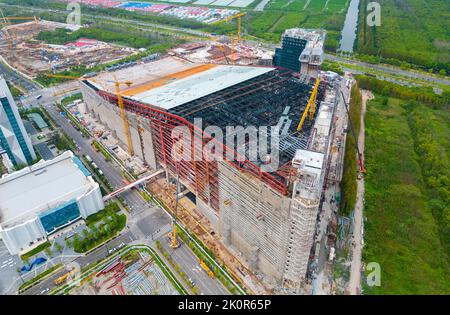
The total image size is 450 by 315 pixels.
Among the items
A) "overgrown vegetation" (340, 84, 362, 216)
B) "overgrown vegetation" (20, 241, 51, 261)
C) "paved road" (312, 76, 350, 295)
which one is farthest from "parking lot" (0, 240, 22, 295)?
"overgrown vegetation" (340, 84, 362, 216)

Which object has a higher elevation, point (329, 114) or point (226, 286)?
point (329, 114)

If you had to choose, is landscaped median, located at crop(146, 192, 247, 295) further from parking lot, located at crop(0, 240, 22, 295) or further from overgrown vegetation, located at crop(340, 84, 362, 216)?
parking lot, located at crop(0, 240, 22, 295)

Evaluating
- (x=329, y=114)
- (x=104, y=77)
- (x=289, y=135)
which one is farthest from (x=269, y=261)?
(x=104, y=77)

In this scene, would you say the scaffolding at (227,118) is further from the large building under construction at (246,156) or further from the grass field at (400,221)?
the grass field at (400,221)

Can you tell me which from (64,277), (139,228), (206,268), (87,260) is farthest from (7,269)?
(206,268)

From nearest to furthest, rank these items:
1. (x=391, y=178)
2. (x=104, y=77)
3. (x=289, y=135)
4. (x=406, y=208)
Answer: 1. (x=289, y=135)
2. (x=406, y=208)
3. (x=391, y=178)
4. (x=104, y=77)

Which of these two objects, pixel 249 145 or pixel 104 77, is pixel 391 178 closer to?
pixel 249 145

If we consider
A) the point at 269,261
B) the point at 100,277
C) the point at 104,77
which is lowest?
the point at 100,277
